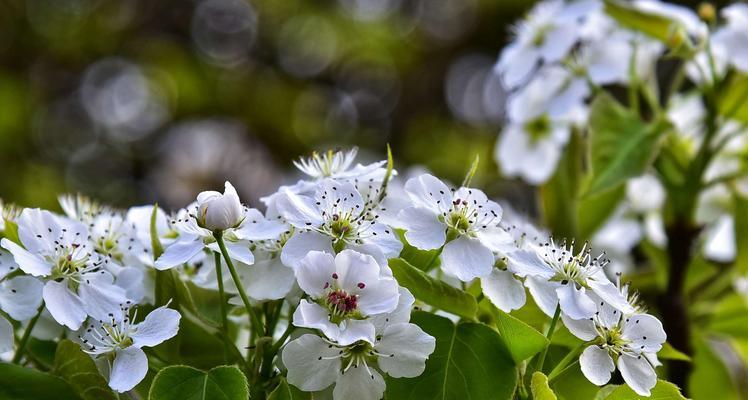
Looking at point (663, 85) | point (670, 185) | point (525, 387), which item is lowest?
point (663, 85)

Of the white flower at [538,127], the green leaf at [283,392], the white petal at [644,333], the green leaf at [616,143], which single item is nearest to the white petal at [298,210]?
the green leaf at [283,392]

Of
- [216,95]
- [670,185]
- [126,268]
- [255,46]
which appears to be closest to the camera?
[126,268]

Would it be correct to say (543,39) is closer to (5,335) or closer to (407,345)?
(407,345)

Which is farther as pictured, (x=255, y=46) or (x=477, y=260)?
(x=255, y=46)

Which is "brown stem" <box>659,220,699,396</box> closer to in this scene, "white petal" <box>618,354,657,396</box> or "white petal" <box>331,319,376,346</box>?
"white petal" <box>618,354,657,396</box>

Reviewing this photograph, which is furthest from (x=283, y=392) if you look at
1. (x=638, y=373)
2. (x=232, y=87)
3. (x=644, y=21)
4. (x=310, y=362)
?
(x=232, y=87)

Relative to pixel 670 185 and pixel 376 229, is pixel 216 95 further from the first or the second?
pixel 376 229

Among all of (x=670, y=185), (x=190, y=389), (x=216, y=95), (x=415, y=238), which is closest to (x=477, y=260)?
(x=415, y=238)
